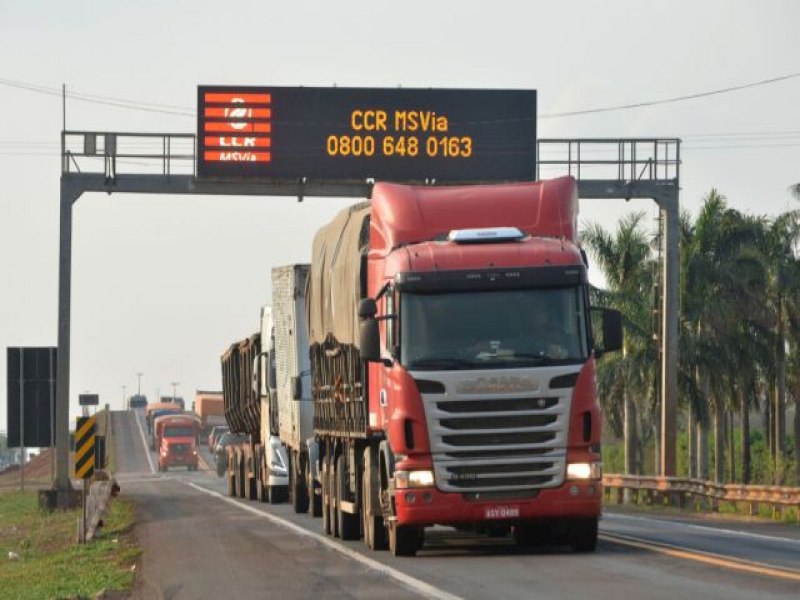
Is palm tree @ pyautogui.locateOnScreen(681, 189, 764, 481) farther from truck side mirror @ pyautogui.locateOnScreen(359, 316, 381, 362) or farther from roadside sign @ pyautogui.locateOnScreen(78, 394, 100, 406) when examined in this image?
truck side mirror @ pyautogui.locateOnScreen(359, 316, 381, 362)

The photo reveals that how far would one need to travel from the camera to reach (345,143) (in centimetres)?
3844

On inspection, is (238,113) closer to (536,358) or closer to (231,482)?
(231,482)

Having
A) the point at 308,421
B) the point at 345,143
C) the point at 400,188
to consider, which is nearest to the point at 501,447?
the point at 400,188

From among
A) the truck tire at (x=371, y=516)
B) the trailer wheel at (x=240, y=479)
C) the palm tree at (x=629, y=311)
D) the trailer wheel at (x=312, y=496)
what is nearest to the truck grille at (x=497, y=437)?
the truck tire at (x=371, y=516)

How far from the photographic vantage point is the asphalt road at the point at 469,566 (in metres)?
16.0

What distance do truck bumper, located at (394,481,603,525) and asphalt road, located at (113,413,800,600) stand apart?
1.58ft

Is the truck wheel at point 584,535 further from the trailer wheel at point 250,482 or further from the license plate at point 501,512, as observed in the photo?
the trailer wheel at point 250,482

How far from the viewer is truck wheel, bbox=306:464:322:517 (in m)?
30.0

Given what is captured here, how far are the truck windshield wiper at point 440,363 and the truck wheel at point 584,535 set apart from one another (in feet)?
8.33

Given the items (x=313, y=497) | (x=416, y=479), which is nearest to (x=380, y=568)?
(x=416, y=479)

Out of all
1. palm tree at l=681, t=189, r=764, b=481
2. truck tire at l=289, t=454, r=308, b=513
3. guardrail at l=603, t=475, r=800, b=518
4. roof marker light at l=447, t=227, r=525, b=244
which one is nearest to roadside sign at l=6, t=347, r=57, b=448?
truck tire at l=289, t=454, r=308, b=513

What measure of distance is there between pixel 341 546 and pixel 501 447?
14.3 ft

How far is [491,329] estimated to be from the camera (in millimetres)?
19312

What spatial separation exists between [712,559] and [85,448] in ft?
42.1
